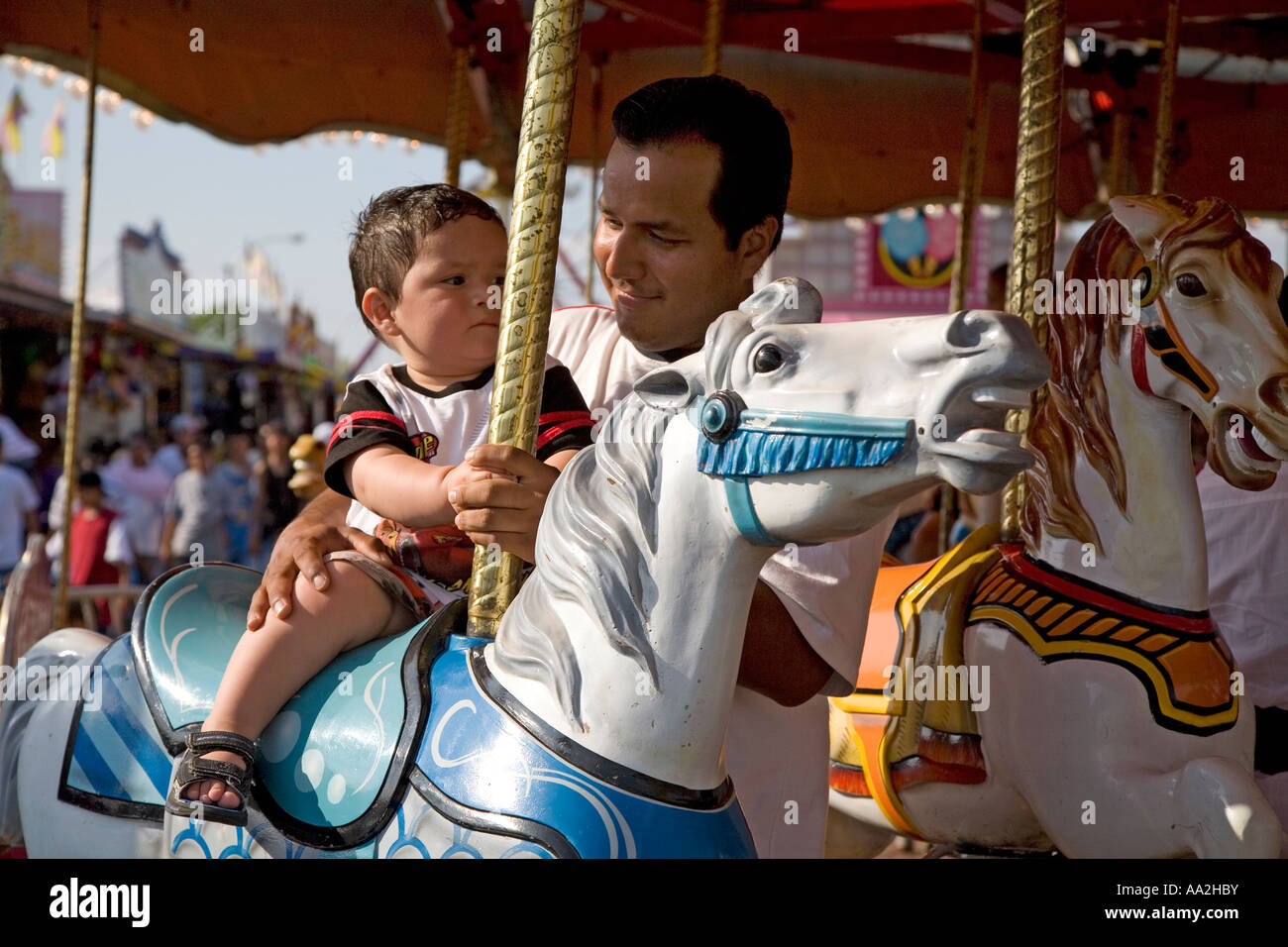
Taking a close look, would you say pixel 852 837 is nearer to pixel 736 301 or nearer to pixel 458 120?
pixel 736 301

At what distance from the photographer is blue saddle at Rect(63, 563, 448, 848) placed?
1.42 metres

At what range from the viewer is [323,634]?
1.58 meters

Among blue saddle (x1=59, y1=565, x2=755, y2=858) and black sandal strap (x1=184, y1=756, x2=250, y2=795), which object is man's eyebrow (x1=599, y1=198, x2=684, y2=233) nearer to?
blue saddle (x1=59, y1=565, x2=755, y2=858)

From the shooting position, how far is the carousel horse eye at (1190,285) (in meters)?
2.13

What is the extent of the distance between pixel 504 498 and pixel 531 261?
322 millimetres

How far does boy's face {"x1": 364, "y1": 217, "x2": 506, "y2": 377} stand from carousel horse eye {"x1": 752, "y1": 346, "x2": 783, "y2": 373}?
0.74m

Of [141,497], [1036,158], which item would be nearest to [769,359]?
[1036,158]

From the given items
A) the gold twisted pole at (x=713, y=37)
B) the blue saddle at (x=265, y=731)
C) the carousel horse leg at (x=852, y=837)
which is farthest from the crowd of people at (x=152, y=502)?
the blue saddle at (x=265, y=731)

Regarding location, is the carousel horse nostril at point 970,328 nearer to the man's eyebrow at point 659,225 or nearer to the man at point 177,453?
the man's eyebrow at point 659,225

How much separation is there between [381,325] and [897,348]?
1.07 meters

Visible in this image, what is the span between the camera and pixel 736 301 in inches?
77.7

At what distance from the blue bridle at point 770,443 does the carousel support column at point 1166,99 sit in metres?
2.53
